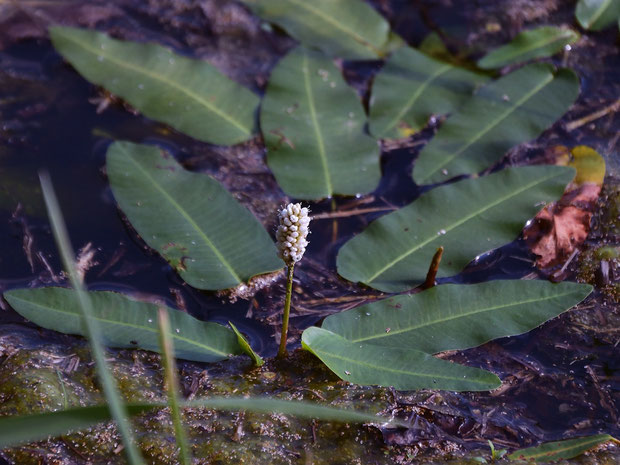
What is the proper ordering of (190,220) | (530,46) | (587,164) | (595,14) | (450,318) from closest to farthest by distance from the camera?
(450,318) → (190,220) → (587,164) → (530,46) → (595,14)

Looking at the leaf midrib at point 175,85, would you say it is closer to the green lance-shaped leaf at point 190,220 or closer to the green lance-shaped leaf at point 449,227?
the green lance-shaped leaf at point 190,220

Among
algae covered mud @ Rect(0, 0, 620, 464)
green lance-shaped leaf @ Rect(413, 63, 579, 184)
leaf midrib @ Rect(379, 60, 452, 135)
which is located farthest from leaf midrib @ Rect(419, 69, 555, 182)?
leaf midrib @ Rect(379, 60, 452, 135)

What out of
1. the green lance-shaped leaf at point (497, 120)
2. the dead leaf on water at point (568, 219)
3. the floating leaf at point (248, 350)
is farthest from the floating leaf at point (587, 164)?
the floating leaf at point (248, 350)

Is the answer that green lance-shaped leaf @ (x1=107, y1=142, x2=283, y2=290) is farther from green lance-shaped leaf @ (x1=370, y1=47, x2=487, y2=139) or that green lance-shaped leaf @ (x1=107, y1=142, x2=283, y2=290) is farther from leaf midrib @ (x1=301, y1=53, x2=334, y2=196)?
green lance-shaped leaf @ (x1=370, y1=47, x2=487, y2=139)

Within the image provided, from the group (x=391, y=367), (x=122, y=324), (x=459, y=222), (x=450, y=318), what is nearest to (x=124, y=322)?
(x=122, y=324)

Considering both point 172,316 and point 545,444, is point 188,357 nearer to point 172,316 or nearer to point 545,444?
point 172,316

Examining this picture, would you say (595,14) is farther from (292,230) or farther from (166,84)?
(292,230)

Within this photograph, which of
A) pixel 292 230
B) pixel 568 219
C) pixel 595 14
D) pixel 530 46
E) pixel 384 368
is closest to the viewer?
pixel 292 230
